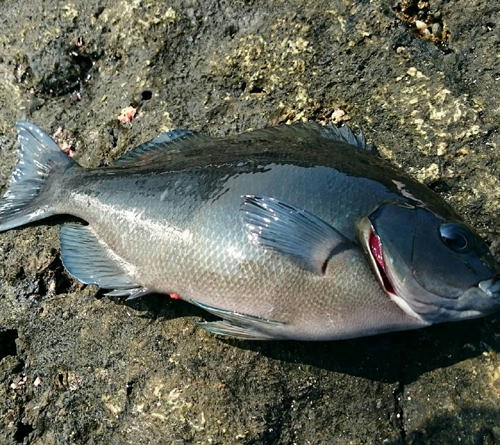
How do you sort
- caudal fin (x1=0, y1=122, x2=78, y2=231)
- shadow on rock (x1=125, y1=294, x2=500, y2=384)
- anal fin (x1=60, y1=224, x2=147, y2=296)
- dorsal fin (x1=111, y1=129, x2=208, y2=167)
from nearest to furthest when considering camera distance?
shadow on rock (x1=125, y1=294, x2=500, y2=384)
anal fin (x1=60, y1=224, x2=147, y2=296)
dorsal fin (x1=111, y1=129, x2=208, y2=167)
caudal fin (x1=0, y1=122, x2=78, y2=231)

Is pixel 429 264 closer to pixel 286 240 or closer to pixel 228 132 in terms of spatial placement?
pixel 286 240

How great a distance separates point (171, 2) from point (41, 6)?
0.94 meters

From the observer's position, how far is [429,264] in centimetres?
226

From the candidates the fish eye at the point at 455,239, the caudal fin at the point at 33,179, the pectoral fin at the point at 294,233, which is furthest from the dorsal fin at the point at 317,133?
the caudal fin at the point at 33,179

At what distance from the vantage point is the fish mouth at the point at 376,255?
2.31 metres

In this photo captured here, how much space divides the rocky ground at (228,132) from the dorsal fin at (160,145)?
249 millimetres

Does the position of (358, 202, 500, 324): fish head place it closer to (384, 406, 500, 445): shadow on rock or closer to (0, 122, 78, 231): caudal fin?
(384, 406, 500, 445): shadow on rock

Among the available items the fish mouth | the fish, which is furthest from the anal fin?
the fish mouth

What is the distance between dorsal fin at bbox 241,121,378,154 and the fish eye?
64 cm

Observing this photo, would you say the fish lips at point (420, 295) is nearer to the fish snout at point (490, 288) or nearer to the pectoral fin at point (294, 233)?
the fish snout at point (490, 288)

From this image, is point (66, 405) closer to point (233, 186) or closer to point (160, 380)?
point (160, 380)

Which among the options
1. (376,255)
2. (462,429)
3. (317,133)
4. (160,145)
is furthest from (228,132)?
(462,429)

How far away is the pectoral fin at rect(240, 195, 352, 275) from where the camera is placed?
234 cm

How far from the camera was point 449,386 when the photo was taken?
263 cm
